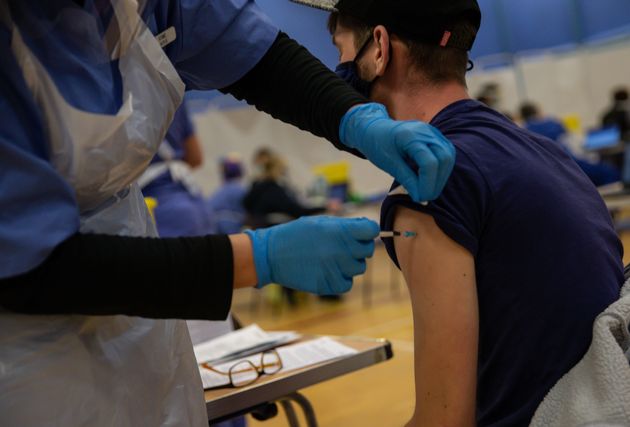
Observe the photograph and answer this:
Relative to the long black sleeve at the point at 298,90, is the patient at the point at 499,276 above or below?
below

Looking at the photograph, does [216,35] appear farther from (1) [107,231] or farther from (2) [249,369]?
(2) [249,369]

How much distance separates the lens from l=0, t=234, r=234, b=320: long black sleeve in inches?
31.4

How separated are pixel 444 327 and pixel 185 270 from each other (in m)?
0.38

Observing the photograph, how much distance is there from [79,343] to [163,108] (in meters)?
0.31

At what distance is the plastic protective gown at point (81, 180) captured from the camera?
800mm

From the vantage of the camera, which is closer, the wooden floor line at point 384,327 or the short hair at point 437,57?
the short hair at point 437,57

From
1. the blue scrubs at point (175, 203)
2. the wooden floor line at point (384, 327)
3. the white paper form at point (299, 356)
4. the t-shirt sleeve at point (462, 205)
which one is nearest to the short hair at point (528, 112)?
the wooden floor line at point (384, 327)

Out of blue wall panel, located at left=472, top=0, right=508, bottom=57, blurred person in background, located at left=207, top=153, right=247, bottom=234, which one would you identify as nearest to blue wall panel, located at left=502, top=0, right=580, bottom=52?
blue wall panel, located at left=472, top=0, right=508, bottom=57

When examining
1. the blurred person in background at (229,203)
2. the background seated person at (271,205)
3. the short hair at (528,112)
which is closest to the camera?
the background seated person at (271,205)

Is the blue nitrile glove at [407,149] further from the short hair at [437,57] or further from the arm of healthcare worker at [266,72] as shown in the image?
the short hair at [437,57]

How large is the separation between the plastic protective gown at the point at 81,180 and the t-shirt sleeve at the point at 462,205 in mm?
373

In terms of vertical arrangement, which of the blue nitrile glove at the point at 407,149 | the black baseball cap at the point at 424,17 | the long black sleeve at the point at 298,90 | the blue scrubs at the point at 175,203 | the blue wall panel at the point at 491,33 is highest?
the blue wall panel at the point at 491,33

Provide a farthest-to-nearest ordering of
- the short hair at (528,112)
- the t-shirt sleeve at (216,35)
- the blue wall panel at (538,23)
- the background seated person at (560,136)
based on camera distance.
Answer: the blue wall panel at (538,23), the short hair at (528,112), the background seated person at (560,136), the t-shirt sleeve at (216,35)

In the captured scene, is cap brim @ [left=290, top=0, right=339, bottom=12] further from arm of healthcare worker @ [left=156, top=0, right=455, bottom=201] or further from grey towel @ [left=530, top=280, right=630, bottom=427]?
grey towel @ [left=530, top=280, right=630, bottom=427]
